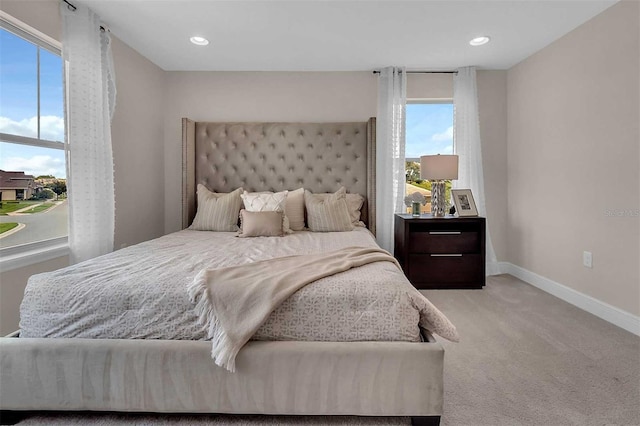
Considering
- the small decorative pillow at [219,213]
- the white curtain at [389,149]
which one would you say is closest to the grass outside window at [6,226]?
the small decorative pillow at [219,213]

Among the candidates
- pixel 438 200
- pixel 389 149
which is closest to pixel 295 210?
pixel 389 149

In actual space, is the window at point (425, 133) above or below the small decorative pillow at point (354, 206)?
above

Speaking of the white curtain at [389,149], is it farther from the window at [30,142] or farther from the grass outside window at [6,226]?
the grass outside window at [6,226]

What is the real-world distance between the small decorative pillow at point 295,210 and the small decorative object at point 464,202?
1643 mm

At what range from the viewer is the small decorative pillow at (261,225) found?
294cm

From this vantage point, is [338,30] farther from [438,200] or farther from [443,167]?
[438,200]

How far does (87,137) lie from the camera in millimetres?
2557

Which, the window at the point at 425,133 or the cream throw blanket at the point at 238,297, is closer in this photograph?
the cream throw blanket at the point at 238,297

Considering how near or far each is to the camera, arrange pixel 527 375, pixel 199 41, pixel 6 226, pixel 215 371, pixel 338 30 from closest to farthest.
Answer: pixel 215 371 < pixel 527 375 < pixel 6 226 < pixel 338 30 < pixel 199 41

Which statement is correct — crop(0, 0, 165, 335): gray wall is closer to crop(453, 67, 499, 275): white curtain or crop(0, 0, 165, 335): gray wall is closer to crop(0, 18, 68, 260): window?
crop(0, 18, 68, 260): window

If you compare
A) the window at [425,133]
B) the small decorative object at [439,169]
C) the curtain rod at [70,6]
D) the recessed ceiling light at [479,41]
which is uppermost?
the recessed ceiling light at [479,41]

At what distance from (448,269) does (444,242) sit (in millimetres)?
276

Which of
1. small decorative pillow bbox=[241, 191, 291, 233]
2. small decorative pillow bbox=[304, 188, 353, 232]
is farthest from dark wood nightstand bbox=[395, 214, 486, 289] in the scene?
small decorative pillow bbox=[241, 191, 291, 233]

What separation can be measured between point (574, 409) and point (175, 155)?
13.2ft
